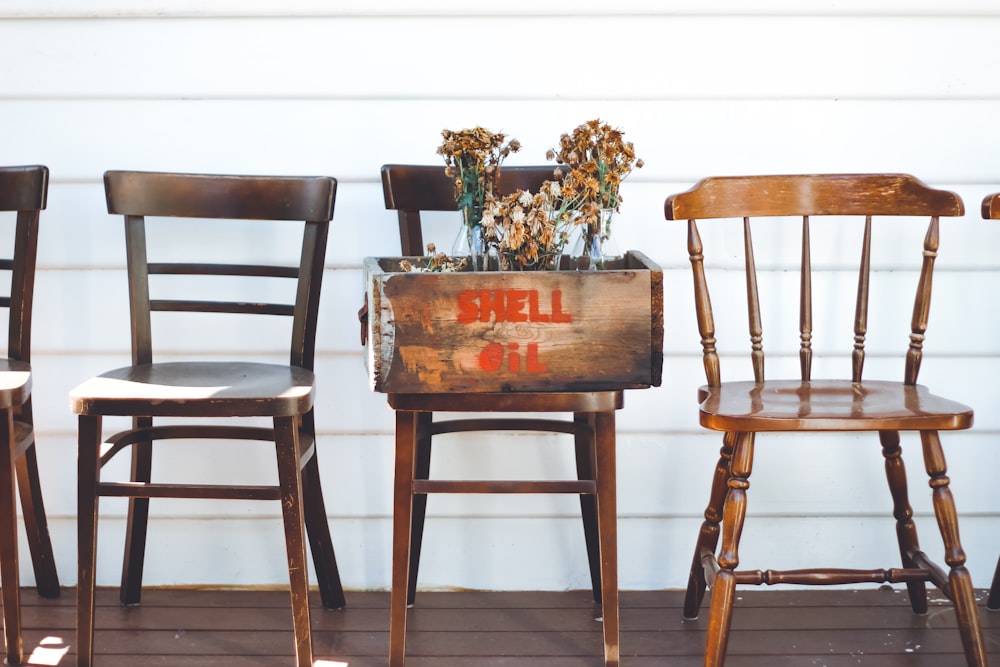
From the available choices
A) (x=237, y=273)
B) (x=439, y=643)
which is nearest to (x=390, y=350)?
(x=237, y=273)

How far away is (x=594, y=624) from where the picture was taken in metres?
1.97

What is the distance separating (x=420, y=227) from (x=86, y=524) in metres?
0.82

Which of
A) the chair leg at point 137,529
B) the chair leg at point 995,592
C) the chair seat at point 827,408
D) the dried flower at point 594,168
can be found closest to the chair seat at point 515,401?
the chair seat at point 827,408

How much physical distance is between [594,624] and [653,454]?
0.39m

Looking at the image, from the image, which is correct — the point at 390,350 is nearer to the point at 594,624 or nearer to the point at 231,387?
the point at 231,387

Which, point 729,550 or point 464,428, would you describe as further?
point 464,428

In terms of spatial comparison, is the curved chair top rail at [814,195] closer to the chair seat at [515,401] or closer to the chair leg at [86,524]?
the chair seat at [515,401]

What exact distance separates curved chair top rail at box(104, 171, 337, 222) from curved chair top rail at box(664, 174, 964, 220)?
0.72 metres

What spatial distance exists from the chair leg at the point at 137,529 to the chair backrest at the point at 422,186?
64 centimetres

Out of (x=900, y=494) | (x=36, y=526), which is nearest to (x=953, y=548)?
(x=900, y=494)

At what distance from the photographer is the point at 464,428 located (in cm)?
194

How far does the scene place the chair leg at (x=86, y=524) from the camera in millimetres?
1673

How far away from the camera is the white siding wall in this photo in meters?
2.03

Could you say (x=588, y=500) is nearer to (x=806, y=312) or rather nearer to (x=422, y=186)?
(x=806, y=312)
